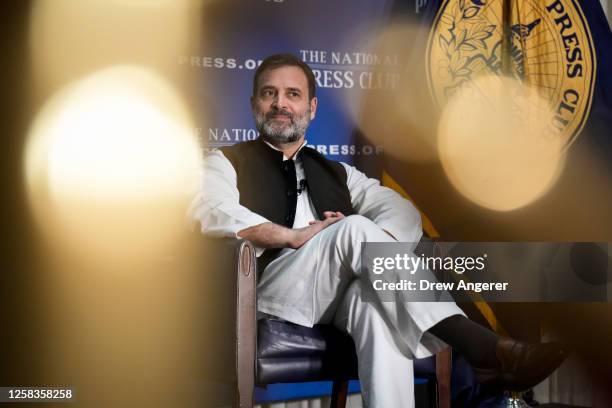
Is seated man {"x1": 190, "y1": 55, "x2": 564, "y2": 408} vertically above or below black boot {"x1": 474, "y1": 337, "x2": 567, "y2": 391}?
above

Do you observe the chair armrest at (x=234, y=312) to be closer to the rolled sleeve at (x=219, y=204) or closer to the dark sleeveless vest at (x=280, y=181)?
the rolled sleeve at (x=219, y=204)

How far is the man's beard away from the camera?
2.35 meters

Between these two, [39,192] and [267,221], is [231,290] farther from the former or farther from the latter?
[39,192]

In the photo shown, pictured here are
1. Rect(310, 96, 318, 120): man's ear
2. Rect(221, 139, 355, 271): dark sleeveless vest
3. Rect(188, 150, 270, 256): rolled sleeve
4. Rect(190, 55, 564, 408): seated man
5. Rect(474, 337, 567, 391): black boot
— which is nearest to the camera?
Rect(474, 337, 567, 391): black boot

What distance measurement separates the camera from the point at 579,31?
103 inches

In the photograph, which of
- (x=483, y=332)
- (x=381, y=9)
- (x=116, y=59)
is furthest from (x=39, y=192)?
(x=483, y=332)

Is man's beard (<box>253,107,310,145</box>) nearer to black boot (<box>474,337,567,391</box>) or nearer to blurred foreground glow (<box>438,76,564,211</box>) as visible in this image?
blurred foreground glow (<box>438,76,564,211</box>)

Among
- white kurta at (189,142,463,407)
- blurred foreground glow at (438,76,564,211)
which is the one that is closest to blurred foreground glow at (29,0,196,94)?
white kurta at (189,142,463,407)

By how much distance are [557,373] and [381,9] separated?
1.61m

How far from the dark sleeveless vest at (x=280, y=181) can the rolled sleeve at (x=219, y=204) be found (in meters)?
0.03

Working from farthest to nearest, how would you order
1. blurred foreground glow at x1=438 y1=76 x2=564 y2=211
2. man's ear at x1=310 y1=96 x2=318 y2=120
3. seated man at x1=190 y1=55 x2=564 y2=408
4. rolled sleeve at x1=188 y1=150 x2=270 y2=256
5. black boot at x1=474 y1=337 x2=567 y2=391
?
blurred foreground glow at x1=438 y1=76 x2=564 y2=211 → man's ear at x1=310 y1=96 x2=318 y2=120 → rolled sleeve at x1=188 y1=150 x2=270 y2=256 → seated man at x1=190 y1=55 x2=564 y2=408 → black boot at x1=474 y1=337 x2=567 y2=391

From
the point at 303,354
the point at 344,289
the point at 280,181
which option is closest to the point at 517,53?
the point at 280,181

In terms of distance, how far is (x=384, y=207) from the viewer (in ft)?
7.73

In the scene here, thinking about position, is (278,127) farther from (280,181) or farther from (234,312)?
(234,312)
